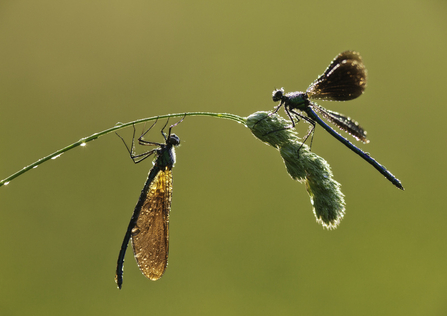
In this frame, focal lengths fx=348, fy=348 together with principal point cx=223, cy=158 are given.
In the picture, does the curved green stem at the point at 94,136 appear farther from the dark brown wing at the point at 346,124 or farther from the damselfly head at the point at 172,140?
the dark brown wing at the point at 346,124

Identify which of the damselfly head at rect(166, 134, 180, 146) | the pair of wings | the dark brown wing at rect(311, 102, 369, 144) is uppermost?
the damselfly head at rect(166, 134, 180, 146)

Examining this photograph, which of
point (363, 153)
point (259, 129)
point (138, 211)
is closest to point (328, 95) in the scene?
point (363, 153)

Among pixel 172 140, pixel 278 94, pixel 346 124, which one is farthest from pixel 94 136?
pixel 346 124

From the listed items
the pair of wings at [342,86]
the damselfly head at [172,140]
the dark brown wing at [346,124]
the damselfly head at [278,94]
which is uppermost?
the damselfly head at [172,140]

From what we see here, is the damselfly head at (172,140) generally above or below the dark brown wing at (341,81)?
above

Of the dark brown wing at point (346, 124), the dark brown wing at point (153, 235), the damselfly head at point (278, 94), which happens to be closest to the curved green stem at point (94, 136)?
the damselfly head at point (278, 94)

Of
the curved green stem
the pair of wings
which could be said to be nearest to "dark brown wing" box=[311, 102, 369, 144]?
the pair of wings

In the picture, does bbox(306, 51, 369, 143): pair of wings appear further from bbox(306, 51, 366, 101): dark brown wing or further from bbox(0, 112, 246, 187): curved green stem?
bbox(0, 112, 246, 187): curved green stem
